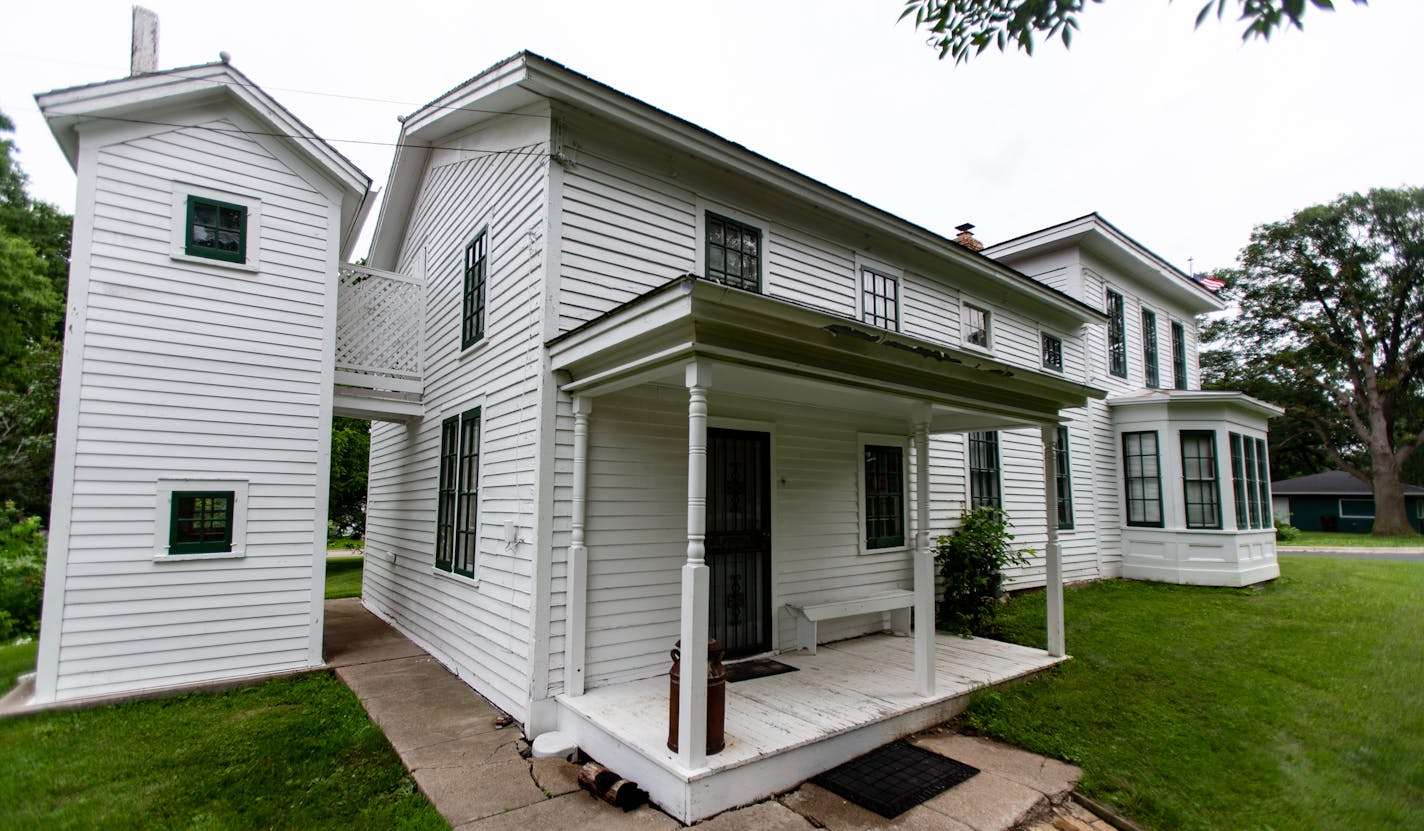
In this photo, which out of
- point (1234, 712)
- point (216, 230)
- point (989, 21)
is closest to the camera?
point (989, 21)

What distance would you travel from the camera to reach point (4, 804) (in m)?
4.04

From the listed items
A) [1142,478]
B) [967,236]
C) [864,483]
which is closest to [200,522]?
[864,483]

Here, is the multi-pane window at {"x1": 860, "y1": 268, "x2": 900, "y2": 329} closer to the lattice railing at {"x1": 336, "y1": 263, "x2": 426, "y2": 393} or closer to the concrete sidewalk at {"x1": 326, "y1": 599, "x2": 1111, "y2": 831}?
the concrete sidewalk at {"x1": 326, "y1": 599, "x2": 1111, "y2": 831}

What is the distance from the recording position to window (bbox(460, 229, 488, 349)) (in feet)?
22.7

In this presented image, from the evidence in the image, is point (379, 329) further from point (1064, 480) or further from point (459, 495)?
point (1064, 480)

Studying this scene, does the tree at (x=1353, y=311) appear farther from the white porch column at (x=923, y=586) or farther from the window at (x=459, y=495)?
the window at (x=459, y=495)

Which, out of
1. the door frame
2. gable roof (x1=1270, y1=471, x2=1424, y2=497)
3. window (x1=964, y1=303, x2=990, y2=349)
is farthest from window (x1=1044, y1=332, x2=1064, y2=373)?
gable roof (x1=1270, y1=471, x2=1424, y2=497)

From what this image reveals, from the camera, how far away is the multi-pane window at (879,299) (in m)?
8.36

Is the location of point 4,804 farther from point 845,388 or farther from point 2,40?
point 2,40

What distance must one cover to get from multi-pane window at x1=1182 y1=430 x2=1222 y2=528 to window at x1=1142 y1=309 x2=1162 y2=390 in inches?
89.2

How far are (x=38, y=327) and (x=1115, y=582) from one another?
3273 centimetres

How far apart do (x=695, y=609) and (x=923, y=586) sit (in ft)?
7.94

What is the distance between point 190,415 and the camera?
6.35 m

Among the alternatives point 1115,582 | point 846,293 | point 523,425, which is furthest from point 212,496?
point 1115,582
